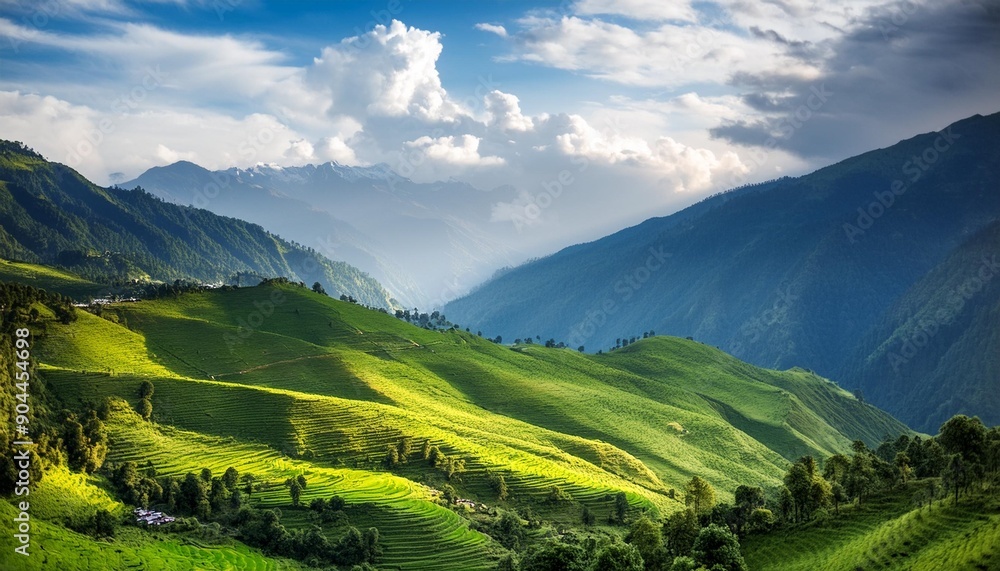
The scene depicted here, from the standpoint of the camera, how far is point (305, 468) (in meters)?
147

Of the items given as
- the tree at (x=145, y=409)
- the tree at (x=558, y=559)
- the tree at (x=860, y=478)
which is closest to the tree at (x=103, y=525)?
the tree at (x=145, y=409)

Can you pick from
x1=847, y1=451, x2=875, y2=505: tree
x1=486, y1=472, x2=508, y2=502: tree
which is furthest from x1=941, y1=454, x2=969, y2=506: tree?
Result: x1=486, y1=472, x2=508, y2=502: tree

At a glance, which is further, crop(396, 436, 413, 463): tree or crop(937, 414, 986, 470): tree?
crop(396, 436, 413, 463): tree

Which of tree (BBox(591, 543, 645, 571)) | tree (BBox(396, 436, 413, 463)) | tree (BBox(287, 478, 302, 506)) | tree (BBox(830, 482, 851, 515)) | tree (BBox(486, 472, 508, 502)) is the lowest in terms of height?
tree (BBox(486, 472, 508, 502))

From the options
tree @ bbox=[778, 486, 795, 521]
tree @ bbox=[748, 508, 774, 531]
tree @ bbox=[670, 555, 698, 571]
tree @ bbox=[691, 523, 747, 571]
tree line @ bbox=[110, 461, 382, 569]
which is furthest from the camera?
tree line @ bbox=[110, 461, 382, 569]

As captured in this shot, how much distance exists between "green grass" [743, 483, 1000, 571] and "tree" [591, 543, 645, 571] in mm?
21227

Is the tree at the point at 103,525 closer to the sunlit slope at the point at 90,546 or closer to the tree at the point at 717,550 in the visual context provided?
the sunlit slope at the point at 90,546

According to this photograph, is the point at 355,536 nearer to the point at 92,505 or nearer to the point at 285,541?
the point at 285,541

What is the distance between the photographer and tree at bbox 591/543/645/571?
82875mm

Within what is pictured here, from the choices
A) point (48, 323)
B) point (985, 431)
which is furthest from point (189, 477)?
point (985, 431)

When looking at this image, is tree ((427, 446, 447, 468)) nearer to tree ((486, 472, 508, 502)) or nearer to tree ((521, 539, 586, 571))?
tree ((486, 472, 508, 502))

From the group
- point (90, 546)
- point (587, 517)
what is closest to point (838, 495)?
point (587, 517)

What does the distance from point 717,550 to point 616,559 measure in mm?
11998

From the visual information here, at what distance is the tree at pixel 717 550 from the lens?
8256cm
